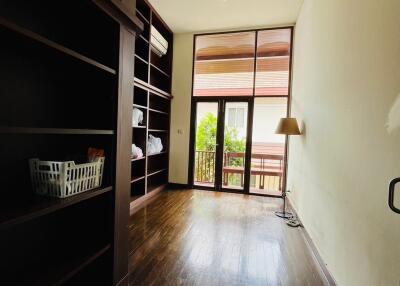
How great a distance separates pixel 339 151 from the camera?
68.2 inches

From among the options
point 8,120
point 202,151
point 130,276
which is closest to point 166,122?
point 202,151

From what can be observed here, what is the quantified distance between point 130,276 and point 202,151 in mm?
3124

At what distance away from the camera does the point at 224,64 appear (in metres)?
4.48

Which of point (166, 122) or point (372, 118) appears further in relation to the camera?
point (166, 122)

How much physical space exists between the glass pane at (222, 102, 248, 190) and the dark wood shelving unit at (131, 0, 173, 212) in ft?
4.07

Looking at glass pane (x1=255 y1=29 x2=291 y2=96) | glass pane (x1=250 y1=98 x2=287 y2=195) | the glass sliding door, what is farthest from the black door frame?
glass pane (x1=255 y1=29 x2=291 y2=96)

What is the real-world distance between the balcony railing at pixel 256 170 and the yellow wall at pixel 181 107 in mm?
529

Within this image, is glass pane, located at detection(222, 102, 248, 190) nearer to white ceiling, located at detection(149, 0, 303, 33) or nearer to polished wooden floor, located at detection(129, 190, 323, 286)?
polished wooden floor, located at detection(129, 190, 323, 286)

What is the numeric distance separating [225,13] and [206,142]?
2.38 metres

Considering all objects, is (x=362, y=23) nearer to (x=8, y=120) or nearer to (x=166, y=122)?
(x=8, y=120)

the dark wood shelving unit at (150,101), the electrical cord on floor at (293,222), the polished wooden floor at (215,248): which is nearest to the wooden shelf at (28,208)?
the polished wooden floor at (215,248)

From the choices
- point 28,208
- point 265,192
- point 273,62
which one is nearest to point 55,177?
point 28,208

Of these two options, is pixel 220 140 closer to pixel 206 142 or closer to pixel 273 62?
pixel 206 142

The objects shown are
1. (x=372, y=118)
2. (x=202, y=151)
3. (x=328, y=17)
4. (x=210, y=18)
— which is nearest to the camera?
(x=372, y=118)
